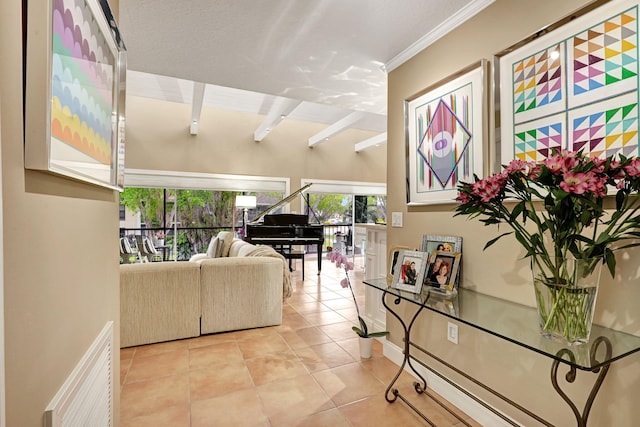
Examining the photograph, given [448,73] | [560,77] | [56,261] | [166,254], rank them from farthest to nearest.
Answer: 1. [166,254]
2. [448,73]
3. [560,77]
4. [56,261]

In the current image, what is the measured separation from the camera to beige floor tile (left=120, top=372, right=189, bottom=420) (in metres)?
1.94

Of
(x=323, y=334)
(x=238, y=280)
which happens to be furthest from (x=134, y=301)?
(x=323, y=334)

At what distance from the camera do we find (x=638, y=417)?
1251 millimetres

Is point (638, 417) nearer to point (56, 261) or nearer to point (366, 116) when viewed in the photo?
point (56, 261)

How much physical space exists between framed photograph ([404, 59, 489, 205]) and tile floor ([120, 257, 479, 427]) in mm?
1302

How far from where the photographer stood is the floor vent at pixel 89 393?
89 centimetres

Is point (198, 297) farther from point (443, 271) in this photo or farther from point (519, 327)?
point (519, 327)

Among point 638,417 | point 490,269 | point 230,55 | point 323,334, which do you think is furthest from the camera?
point 323,334

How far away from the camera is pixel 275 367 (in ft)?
8.07

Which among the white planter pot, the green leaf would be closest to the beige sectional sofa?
the white planter pot

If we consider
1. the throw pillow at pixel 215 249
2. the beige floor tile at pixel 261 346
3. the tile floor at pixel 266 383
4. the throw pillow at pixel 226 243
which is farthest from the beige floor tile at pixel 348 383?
the throw pillow at pixel 215 249

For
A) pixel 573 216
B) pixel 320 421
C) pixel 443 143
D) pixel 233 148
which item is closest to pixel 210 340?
pixel 320 421

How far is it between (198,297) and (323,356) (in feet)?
4.10

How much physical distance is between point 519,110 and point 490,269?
0.85m
